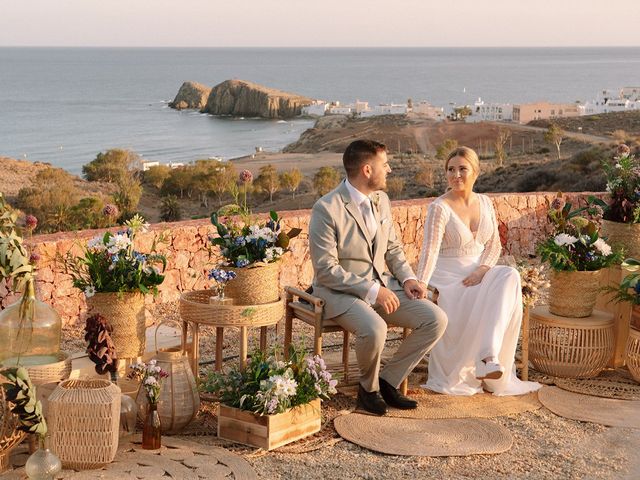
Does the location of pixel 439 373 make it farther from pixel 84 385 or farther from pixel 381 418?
pixel 84 385

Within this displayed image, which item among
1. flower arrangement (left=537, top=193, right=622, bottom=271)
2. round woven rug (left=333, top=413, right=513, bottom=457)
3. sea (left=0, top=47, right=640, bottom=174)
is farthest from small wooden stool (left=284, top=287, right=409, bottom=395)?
sea (left=0, top=47, right=640, bottom=174)

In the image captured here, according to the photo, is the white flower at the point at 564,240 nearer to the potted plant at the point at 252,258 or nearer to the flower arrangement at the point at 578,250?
the flower arrangement at the point at 578,250

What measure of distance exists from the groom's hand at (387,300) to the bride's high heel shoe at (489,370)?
1.66ft

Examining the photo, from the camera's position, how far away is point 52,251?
5.83m

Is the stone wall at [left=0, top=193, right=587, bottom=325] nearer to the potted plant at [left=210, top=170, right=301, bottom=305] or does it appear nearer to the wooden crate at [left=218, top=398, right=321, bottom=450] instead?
the potted plant at [left=210, top=170, right=301, bottom=305]

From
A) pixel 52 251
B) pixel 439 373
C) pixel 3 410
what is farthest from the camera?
pixel 52 251

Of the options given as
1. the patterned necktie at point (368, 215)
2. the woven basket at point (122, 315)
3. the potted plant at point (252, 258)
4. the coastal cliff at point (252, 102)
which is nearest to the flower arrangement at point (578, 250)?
the patterned necktie at point (368, 215)

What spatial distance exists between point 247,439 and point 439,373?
1231 mm

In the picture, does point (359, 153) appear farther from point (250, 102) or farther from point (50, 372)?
point (250, 102)

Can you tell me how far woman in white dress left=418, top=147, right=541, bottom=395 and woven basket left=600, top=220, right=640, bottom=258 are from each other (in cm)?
85

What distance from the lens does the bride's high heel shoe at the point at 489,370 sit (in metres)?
4.52

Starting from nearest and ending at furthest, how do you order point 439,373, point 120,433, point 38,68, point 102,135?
point 120,433 → point 439,373 → point 102,135 → point 38,68

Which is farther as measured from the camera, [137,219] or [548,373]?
[548,373]

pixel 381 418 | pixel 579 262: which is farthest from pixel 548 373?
pixel 381 418
